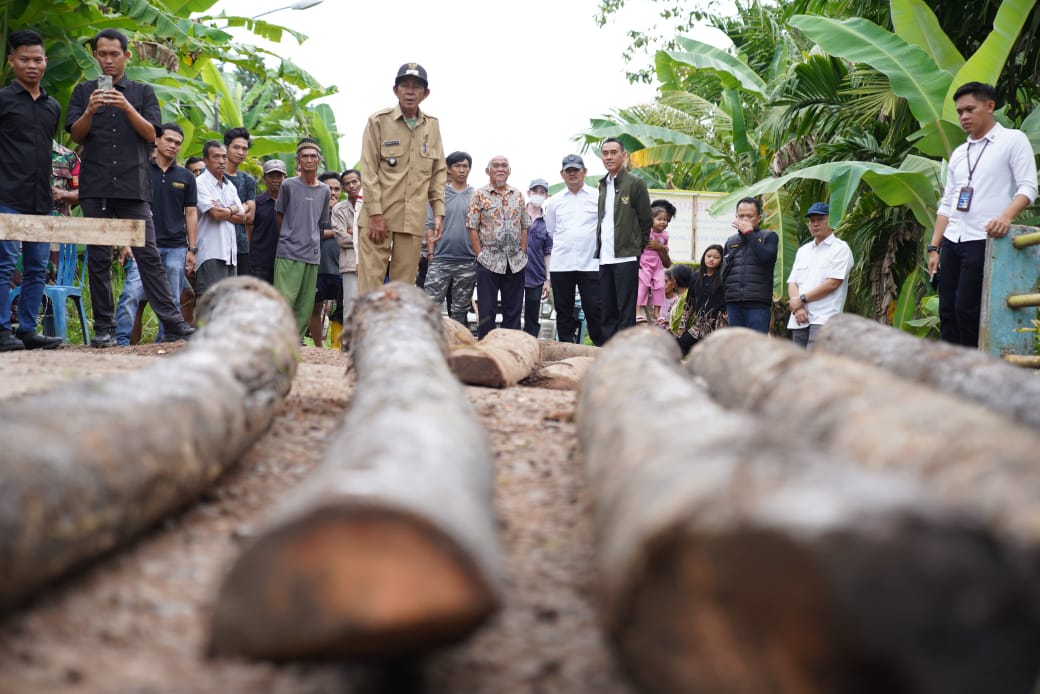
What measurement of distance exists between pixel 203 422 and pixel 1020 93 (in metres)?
12.9

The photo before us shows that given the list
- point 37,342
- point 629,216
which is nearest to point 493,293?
point 629,216

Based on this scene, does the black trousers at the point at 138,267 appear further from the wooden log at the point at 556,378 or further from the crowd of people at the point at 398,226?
the wooden log at the point at 556,378

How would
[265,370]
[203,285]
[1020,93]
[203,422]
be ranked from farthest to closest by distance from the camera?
[1020,93]
[203,285]
[265,370]
[203,422]

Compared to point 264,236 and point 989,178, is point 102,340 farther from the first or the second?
point 989,178

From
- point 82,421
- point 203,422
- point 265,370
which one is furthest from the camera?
point 265,370

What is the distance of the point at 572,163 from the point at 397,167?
2132 mm

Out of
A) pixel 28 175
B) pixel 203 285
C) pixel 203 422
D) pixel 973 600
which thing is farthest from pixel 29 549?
pixel 203 285

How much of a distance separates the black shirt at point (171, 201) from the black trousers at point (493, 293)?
2858mm

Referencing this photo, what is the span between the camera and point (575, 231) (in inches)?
365

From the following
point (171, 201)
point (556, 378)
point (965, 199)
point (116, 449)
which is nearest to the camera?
point (116, 449)

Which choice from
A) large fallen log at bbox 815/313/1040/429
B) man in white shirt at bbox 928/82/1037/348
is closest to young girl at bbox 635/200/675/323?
man in white shirt at bbox 928/82/1037/348

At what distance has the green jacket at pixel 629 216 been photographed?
878 centimetres

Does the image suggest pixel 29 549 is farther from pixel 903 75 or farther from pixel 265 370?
pixel 903 75

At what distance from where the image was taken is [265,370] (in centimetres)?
376
